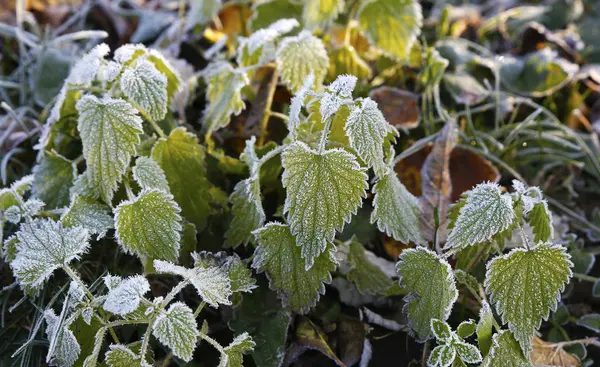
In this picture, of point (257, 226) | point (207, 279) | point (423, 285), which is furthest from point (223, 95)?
point (423, 285)

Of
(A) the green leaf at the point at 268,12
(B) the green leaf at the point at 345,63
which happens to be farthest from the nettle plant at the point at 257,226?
(A) the green leaf at the point at 268,12

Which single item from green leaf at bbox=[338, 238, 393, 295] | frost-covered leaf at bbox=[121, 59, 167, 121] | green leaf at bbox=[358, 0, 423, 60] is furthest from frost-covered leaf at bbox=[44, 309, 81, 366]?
green leaf at bbox=[358, 0, 423, 60]

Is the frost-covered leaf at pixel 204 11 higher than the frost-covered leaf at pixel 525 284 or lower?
higher

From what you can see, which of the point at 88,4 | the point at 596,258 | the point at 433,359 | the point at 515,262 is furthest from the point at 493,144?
the point at 88,4

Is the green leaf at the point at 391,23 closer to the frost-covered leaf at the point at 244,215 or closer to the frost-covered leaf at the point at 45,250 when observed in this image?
the frost-covered leaf at the point at 244,215

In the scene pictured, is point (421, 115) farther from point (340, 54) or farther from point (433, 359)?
point (433, 359)

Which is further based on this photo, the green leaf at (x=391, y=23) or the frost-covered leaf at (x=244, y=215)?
the green leaf at (x=391, y=23)

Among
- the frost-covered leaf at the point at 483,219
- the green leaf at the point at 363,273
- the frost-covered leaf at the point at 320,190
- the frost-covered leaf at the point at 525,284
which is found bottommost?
the green leaf at the point at 363,273
